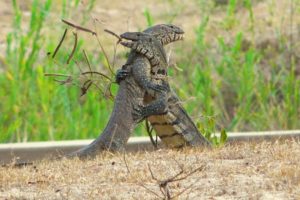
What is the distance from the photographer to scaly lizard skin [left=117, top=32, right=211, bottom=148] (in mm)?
7395

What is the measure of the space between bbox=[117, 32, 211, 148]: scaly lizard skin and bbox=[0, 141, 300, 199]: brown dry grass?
37cm

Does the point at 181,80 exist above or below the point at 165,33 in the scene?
below

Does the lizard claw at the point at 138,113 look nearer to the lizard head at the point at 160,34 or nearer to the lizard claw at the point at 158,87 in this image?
the lizard claw at the point at 158,87

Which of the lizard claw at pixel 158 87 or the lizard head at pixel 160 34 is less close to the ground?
the lizard head at pixel 160 34

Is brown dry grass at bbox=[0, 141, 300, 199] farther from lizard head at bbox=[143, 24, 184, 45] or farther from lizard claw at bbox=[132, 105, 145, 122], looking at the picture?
lizard head at bbox=[143, 24, 184, 45]

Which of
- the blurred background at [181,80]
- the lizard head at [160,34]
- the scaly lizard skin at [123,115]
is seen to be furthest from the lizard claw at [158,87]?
the blurred background at [181,80]

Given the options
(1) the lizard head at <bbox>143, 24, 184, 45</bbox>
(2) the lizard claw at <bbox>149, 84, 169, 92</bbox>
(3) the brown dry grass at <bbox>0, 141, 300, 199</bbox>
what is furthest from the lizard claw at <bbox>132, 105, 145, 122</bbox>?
(1) the lizard head at <bbox>143, 24, 184, 45</bbox>

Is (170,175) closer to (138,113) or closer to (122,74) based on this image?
(138,113)

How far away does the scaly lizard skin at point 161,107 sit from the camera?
739 centimetres

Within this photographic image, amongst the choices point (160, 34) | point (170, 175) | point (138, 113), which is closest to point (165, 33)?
point (160, 34)

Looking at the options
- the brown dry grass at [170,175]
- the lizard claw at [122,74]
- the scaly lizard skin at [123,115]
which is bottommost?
the brown dry grass at [170,175]

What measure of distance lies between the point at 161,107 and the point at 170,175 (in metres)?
1.17

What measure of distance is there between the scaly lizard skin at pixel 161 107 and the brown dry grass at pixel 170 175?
374 millimetres

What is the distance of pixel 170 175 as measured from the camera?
6227mm
